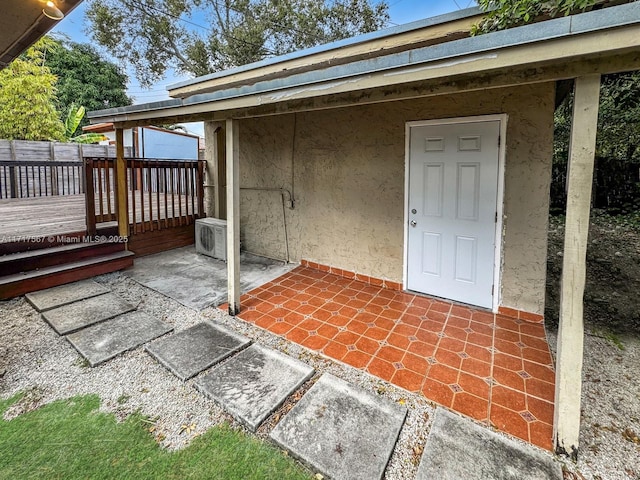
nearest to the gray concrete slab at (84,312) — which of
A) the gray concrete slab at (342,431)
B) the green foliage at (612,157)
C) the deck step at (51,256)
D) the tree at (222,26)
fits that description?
the deck step at (51,256)

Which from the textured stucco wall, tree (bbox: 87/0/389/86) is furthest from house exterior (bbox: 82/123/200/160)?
the textured stucco wall

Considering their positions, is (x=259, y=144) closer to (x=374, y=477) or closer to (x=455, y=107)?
(x=455, y=107)

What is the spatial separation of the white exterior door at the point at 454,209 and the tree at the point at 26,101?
13549mm

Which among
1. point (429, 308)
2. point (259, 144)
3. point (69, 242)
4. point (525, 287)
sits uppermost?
point (259, 144)

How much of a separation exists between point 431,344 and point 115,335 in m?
3.07

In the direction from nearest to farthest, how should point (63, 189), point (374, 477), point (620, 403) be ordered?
point (374, 477), point (620, 403), point (63, 189)

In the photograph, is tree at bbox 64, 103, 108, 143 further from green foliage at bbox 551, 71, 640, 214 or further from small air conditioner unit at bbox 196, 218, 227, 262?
green foliage at bbox 551, 71, 640, 214

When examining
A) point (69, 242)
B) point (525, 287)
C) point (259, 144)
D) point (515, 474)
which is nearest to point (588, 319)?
point (525, 287)

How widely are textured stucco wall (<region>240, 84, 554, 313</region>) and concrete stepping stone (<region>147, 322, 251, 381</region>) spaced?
88.3 inches

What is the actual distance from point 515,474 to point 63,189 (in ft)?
39.9

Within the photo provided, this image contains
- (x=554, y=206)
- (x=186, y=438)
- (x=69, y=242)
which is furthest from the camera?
(x=554, y=206)

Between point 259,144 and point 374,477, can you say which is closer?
point 374,477

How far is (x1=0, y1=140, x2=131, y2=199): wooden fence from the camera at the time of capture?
28.3 ft

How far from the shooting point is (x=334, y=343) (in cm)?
316
